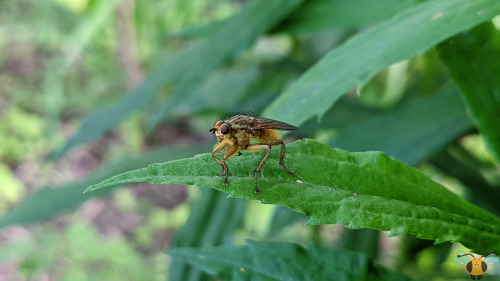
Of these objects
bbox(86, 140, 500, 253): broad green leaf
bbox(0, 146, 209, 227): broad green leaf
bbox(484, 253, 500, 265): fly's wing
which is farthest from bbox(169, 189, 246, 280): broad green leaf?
bbox(484, 253, 500, 265): fly's wing

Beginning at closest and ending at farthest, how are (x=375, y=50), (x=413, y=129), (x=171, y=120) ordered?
1. (x=375, y=50)
2. (x=413, y=129)
3. (x=171, y=120)

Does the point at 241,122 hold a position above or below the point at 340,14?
below

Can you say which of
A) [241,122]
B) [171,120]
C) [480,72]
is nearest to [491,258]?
[480,72]

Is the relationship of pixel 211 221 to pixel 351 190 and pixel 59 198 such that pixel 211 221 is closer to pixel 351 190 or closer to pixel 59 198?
pixel 59 198

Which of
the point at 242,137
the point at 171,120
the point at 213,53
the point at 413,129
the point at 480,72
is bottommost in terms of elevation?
the point at 242,137

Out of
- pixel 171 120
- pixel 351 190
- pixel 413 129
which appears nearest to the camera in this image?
pixel 351 190

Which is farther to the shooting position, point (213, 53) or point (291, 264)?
point (213, 53)

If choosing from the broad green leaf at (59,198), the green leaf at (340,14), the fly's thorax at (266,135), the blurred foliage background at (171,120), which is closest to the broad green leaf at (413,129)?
the blurred foliage background at (171,120)
